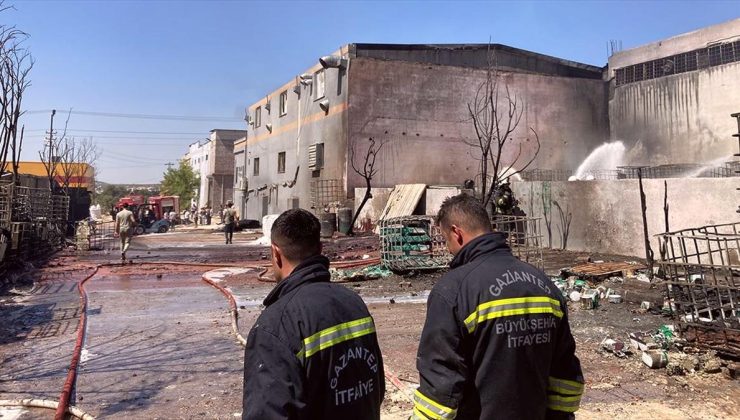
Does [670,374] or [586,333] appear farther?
[586,333]

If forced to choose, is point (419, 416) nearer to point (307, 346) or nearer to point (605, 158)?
point (307, 346)

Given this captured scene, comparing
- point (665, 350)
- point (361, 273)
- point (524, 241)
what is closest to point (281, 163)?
point (361, 273)

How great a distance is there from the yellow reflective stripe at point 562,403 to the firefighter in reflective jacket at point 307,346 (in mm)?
785

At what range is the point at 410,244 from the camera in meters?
11.5

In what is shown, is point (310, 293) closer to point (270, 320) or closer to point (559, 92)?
point (270, 320)

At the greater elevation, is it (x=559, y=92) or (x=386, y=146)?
(x=559, y=92)

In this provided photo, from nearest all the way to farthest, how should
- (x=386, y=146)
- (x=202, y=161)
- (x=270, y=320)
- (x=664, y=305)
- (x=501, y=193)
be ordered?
(x=270, y=320), (x=664, y=305), (x=501, y=193), (x=386, y=146), (x=202, y=161)

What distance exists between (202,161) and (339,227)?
44370mm

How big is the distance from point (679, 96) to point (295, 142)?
65.9 ft

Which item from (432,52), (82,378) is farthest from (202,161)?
(82,378)

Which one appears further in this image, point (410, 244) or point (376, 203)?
point (376, 203)

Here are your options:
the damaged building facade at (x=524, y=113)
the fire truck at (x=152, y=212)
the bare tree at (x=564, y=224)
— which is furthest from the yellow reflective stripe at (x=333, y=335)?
the fire truck at (x=152, y=212)

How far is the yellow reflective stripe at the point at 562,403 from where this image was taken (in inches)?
83.0

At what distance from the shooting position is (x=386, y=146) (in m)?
22.5
